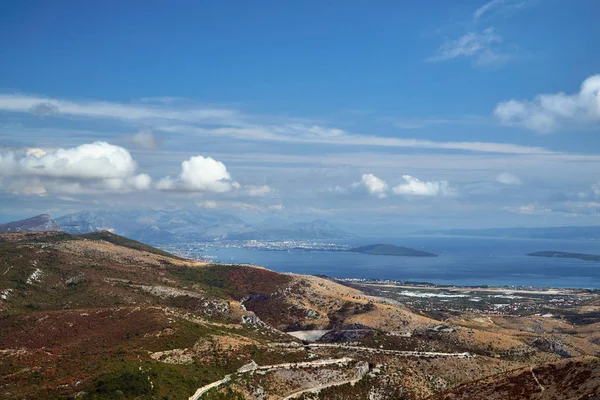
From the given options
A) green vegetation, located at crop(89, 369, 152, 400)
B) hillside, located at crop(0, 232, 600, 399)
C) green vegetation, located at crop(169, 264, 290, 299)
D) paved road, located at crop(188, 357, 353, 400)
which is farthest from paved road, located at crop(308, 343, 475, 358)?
green vegetation, located at crop(169, 264, 290, 299)

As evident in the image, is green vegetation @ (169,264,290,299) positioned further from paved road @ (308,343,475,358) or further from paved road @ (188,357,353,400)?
paved road @ (188,357,353,400)

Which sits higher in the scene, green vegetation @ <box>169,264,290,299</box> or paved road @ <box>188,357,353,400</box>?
green vegetation @ <box>169,264,290,299</box>

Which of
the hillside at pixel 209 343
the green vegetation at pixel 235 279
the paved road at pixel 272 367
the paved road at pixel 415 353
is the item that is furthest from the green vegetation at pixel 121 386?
the green vegetation at pixel 235 279

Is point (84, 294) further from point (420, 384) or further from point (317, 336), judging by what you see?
point (420, 384)

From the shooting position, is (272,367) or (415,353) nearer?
(272,367)

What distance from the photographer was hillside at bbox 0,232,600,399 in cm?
7081

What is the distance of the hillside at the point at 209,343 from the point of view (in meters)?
70.8

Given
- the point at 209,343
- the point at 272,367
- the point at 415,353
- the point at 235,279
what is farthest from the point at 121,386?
the point at 235,279

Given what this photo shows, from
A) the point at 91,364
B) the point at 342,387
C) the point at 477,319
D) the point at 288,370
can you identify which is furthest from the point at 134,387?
the point at 477,319

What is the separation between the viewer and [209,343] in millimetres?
89438

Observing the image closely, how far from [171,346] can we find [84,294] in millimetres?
48972

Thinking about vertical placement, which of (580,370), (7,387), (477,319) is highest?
(580,370)

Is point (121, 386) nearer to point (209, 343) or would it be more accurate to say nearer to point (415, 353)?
point (209, 343)

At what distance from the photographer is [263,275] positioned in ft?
591
